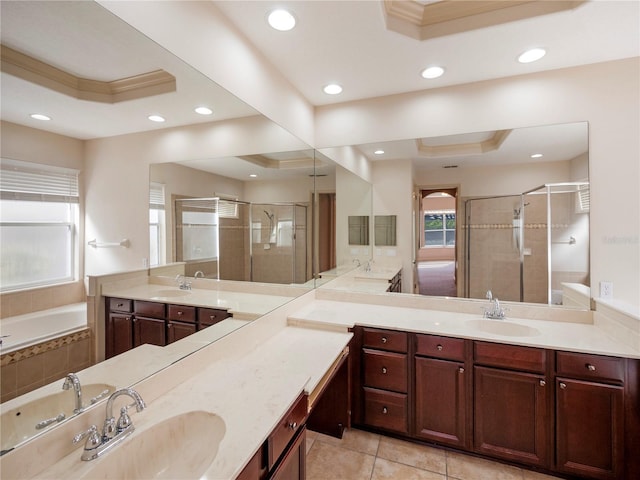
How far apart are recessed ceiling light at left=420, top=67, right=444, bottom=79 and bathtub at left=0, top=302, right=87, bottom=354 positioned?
247cm

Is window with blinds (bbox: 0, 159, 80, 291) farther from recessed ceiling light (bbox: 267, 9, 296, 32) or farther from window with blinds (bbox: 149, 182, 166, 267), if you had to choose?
recessed ceiling light (bbox: 267, 9, 296, 32)

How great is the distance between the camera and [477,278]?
245 centimetres

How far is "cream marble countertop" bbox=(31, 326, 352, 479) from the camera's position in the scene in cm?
90

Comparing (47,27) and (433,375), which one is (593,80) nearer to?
(433,375)

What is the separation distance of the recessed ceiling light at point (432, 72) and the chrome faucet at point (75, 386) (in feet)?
8.59

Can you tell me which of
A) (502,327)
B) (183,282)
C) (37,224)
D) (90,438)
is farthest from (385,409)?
(37,224)

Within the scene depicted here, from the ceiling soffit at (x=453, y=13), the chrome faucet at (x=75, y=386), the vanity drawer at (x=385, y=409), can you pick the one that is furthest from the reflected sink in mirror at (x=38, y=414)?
the ceiling soffit at (x=453, y=13)

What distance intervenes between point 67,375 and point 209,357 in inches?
25.7

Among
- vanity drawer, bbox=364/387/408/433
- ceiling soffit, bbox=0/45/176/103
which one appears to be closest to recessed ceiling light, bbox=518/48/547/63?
ceiling soffit, bbox=0/45/176/103

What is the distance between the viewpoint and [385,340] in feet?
7.05

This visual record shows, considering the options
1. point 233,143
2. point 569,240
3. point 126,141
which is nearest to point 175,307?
point 126,141

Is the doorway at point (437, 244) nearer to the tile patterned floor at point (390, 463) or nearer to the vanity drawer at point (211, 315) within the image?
the tile patterned floor at point (390, 463)

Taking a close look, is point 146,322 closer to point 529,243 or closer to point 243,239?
point 243,239

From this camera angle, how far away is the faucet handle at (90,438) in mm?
912
